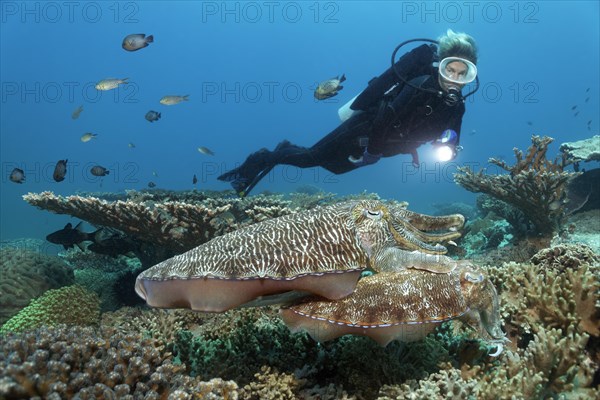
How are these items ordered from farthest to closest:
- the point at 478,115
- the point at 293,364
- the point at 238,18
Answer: the point at 478,115 → the point at 238,18 → the point at 293,364

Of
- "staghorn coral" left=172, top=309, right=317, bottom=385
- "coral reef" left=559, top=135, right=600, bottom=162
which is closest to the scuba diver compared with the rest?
"coral reef" left=559, top=135, right=600, bottom=162

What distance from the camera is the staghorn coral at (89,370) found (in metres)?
2.16

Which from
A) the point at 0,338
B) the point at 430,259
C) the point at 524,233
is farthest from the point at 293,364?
the point at 524,233

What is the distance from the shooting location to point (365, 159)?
31.4ft

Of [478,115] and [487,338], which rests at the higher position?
[478,115]

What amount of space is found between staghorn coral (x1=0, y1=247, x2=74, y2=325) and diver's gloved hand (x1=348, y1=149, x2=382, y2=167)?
23.8ft

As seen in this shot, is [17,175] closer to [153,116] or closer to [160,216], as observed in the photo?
[153,116]

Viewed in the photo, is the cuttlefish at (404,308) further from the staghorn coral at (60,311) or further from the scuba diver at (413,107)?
the scuba diver at (413,107)

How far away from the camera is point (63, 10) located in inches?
3844

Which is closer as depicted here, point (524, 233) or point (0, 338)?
point (0, 338)

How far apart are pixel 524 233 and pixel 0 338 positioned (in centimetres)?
898

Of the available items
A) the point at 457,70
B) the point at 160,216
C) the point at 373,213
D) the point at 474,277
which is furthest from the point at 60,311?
the point at 457,70

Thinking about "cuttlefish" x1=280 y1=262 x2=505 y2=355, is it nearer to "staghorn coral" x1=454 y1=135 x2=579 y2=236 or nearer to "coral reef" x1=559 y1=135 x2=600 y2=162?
"staghorn coral" x1=454 y1=135 x2=579 y2=236

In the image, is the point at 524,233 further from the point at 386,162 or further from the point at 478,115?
the point at 478,115
